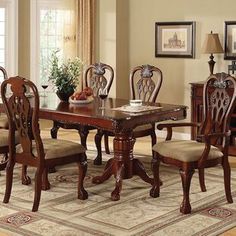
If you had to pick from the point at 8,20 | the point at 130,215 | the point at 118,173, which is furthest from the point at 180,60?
the point at 130,215

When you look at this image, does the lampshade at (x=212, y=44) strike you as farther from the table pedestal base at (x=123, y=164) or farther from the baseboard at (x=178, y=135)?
the table pedestal base at (x=123, y=164)

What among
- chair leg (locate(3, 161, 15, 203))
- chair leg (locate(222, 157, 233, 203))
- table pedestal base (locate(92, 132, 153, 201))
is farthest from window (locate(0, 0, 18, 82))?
chair leg (locate(222, 157, 233, 203))

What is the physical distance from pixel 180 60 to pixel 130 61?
818 millimetres

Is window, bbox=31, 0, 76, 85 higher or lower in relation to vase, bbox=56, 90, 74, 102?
higher

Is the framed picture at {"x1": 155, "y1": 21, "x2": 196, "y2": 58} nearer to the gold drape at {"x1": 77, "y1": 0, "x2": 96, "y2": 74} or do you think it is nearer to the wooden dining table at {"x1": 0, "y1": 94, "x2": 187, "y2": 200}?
the gold drape at {"x1": 77, "y1": 0, "x2": 96, "y2": 74}

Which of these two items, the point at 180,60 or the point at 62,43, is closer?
the point at 180,60

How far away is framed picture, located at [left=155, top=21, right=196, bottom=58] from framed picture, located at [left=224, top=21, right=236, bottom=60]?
0.49 meters

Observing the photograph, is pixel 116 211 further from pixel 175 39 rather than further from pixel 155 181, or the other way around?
pixel 175 39

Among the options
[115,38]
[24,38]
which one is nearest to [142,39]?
[115,38]

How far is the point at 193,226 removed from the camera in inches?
163

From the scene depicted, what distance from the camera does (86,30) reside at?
26.3ft

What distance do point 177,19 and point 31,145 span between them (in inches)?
144

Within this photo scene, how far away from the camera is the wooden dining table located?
15.1 feet

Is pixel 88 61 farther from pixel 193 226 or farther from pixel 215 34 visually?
pixel 193 226
